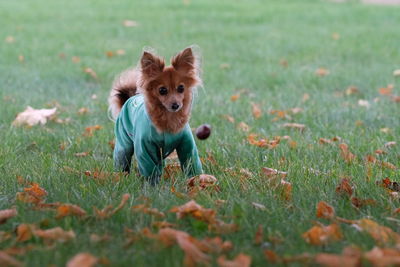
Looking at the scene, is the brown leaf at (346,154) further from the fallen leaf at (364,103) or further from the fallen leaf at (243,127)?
the fallen leaf at (364,103)

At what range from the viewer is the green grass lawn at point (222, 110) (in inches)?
118

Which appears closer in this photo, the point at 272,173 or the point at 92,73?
the point at 272,173

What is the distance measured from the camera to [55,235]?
2764 mm

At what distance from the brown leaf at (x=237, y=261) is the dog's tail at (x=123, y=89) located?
2.28 metres

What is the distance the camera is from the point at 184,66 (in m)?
3.87

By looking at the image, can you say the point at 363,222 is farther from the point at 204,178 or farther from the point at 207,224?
the point at 204,178

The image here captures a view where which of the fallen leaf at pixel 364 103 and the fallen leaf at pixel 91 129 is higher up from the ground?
the fallen leaf at pixel 91 129

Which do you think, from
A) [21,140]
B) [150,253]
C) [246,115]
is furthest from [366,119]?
[150,253]

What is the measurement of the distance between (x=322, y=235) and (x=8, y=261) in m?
1.34

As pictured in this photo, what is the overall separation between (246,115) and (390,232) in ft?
11.5

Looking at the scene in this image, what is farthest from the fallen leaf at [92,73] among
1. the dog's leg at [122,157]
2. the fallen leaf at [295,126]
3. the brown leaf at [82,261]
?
the brown leaf at [82,261]

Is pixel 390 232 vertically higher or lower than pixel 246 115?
higher

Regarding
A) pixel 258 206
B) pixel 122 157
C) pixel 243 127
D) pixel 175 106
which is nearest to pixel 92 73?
pixel 243 127

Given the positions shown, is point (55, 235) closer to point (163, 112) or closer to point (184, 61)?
point (163, 112)
